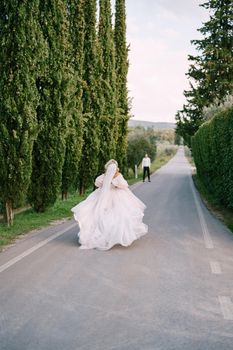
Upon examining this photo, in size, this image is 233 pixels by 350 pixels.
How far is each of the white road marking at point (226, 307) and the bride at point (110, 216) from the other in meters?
3.39

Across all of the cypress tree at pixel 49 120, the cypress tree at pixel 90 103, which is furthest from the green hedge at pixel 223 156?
the cypress tree at pixel 90 103

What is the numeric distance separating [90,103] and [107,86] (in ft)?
10.8

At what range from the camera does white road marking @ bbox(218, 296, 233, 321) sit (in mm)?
5324

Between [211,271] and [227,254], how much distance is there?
4.88 ft

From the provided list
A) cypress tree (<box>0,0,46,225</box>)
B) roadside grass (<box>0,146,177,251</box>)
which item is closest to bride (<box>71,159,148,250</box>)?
roadside grass (<box>0,146,177,251</box>)

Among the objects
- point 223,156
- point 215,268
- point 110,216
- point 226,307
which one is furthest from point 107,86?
point 226,307

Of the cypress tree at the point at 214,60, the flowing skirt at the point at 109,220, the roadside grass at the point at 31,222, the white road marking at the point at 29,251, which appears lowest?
the roadside grass at the point at 31,222

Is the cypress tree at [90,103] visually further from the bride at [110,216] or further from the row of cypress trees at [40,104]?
the bride at [110,216]

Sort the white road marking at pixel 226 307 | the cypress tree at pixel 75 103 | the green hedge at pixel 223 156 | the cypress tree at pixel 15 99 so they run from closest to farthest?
the white road marking at pixel 226 307 < the cypress tree at pixel 15 99 < the green hedge at pixel 223 156 < the cypress tree at pixel 75 103

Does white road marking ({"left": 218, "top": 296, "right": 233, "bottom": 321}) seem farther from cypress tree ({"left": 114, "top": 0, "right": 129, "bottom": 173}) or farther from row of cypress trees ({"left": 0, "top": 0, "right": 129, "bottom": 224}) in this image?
cypress tree ({"left": 114, "top": 0, "right": 129, "bottom": 173})

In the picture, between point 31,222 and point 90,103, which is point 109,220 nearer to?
point 31,222

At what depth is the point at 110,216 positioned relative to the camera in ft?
31.6

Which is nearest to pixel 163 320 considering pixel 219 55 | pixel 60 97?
pixel 60 97

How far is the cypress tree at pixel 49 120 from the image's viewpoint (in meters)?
15.3
